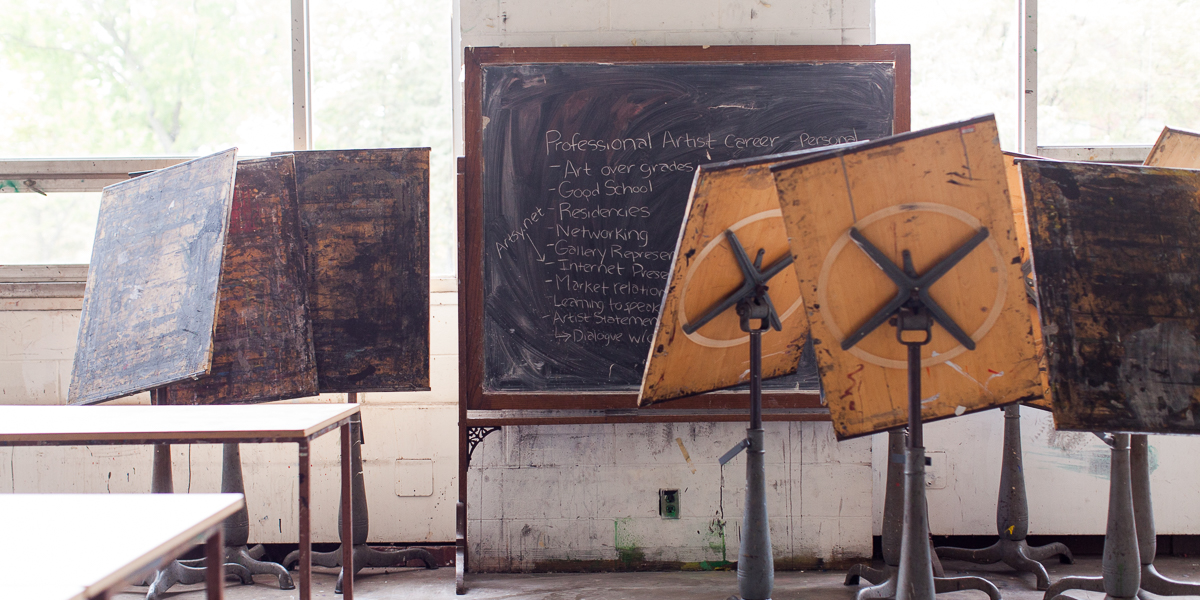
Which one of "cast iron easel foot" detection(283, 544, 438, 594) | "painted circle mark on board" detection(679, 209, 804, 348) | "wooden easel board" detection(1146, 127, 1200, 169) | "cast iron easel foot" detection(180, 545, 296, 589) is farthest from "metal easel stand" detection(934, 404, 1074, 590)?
"cast iron easel foot" detection(180, 545, 296, 589)

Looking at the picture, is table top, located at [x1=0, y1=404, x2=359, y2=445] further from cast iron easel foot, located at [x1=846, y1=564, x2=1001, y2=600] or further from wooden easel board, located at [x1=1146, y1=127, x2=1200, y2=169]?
wooden easel board, located at [x1=1146, y1=127, x2=1200, y2=169]

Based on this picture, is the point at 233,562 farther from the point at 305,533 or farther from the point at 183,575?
the point at 305,533

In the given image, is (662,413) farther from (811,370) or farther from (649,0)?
(649,0)

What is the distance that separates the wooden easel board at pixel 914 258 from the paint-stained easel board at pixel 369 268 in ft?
4.90

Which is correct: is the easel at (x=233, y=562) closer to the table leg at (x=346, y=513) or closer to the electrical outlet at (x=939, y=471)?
the table leg at (x=346, y=513)

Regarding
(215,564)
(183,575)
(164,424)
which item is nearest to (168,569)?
(183,575)

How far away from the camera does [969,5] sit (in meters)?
3.01

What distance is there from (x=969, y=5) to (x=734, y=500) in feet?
7.81

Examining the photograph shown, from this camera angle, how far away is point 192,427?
1.63 metres

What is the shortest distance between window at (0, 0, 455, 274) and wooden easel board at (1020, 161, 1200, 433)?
2.23 metres

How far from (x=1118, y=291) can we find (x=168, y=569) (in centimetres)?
316

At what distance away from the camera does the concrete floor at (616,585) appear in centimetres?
247

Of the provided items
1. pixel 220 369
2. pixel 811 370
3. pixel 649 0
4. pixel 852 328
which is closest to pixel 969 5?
pixel 649 0

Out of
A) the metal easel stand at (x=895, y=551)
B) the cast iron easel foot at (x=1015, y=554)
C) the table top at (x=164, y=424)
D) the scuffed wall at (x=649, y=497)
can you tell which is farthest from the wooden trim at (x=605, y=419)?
the cast iron easel foot at (x=1015, y=554)
